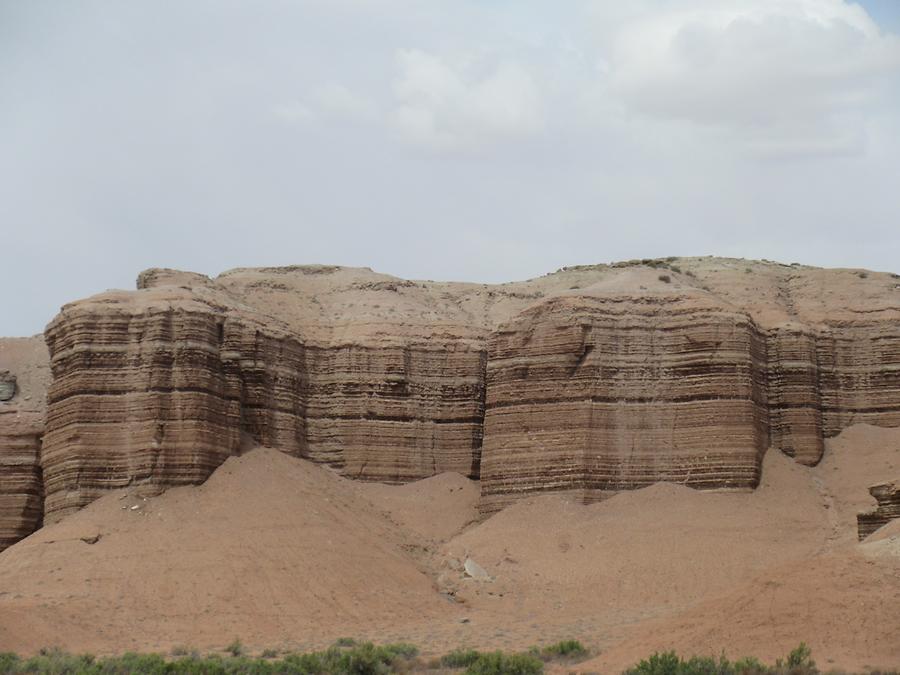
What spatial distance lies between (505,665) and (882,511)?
12.3 metres

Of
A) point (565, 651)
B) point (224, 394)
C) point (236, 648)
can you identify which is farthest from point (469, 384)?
point (565, 651)

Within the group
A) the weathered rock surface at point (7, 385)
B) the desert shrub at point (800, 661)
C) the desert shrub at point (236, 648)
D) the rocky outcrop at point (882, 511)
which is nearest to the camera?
the desert shrub at point (800, 661)

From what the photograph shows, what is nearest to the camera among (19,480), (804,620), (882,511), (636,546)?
(804,620)

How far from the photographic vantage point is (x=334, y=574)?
4447 centimetres

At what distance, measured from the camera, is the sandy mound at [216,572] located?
40.2 m

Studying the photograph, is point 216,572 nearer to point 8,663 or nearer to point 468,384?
point 8,663

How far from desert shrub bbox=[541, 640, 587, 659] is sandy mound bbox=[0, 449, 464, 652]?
723cm

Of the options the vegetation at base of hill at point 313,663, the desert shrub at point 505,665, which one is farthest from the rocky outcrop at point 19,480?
the desert shrub at point 505,665

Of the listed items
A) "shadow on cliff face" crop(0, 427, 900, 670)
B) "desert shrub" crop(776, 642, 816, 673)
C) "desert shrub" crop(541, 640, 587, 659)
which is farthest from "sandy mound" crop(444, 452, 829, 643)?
"desert shrub" crop(776, 642, 816, 673)

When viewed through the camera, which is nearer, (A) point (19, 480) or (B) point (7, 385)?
(A) point (19, 480)

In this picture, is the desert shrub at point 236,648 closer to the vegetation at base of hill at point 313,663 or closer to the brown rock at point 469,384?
the vegetation at base of hill at point 313,663

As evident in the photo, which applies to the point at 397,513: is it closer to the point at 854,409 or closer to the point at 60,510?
the point at 60,510

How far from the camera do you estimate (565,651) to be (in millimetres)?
35219

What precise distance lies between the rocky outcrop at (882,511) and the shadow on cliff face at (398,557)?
3.35 metres
